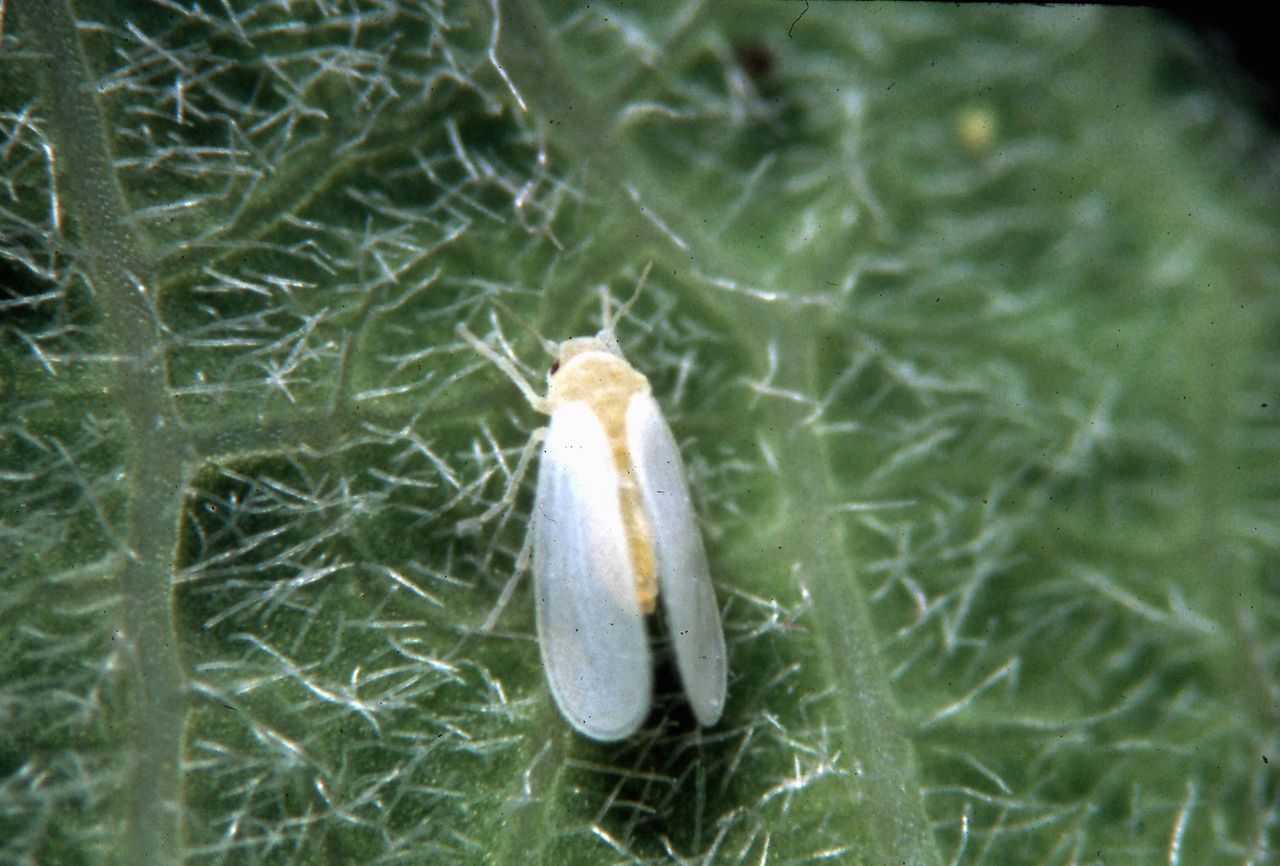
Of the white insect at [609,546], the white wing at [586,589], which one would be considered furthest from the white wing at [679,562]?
the white wing at [586,589]

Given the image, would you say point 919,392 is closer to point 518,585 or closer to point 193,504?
point 518,585

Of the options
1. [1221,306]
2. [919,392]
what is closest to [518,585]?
[919,392]

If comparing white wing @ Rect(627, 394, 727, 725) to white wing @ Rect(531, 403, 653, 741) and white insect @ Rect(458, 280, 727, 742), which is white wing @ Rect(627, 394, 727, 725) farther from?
white wing @ Rect(531, 403, 653, 741)

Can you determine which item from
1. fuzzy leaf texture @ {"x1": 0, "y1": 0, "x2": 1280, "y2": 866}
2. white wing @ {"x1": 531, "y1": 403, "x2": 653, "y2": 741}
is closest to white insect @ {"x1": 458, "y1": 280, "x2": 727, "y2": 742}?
white wing @ {"x1": 531, "y1": 403, "x2": 653, "y2": 741}

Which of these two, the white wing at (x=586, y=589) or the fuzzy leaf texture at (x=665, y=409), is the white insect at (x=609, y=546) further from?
the fuzzy leaf texture at (x=665, y=409)

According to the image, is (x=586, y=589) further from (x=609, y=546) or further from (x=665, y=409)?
(x=665, y=409)
